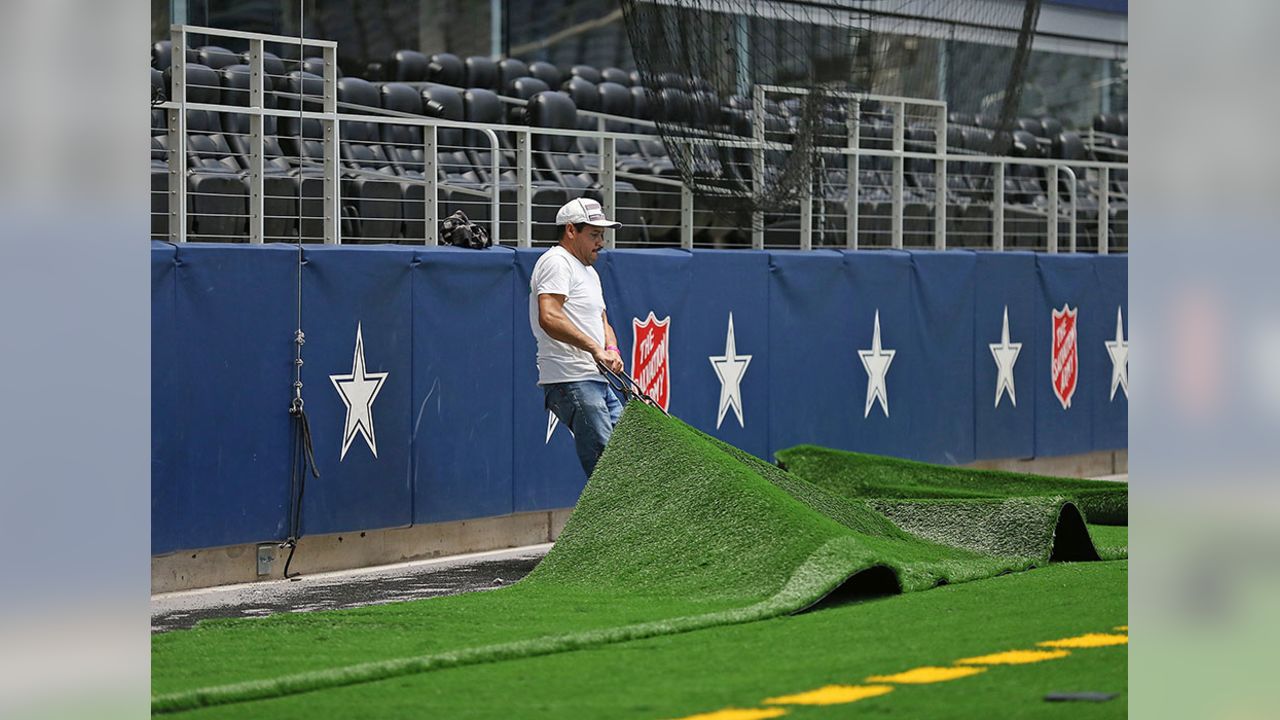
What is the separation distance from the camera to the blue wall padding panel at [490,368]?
8.89m

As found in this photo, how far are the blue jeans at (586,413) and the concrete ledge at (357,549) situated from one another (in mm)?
1243

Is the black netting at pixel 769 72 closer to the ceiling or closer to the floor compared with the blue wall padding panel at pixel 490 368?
closer to the ceiling

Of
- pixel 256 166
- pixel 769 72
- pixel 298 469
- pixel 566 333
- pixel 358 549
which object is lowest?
pixel 358 549

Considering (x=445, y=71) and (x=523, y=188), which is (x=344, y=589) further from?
(x=445, y=71)

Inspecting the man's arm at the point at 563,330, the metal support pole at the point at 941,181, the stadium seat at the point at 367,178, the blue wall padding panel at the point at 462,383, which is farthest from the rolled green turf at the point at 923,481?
the metal support pole at the point at 941,181

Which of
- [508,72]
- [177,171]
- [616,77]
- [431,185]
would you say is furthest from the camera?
[616,77]

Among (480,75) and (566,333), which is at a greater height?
(480,75)

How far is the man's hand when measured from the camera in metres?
9.04

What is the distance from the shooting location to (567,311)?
934 centimetres

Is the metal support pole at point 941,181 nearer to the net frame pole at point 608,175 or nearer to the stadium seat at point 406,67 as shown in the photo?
the net frame pole at point 608,175

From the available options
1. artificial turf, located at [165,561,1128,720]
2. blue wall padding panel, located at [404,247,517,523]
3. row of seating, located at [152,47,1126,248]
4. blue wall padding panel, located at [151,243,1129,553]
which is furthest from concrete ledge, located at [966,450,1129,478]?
artificial turf, located at [165,561,1128,720]

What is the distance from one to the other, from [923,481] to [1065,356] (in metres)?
4.52

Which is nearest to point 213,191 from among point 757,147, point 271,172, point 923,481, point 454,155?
point 271,172
